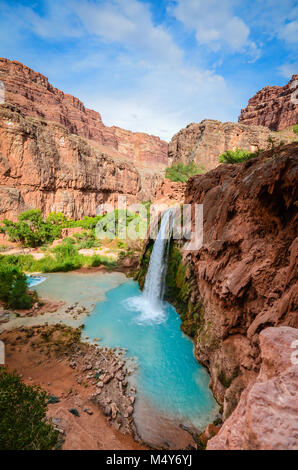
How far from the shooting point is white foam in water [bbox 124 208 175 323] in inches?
368

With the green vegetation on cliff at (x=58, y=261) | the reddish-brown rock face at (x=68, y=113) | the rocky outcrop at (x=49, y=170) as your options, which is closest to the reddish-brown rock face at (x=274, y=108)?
the rocky outcrop at (x=49, y=170)

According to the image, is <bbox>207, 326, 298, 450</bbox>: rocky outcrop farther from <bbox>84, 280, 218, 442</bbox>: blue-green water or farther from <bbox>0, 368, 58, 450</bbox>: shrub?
<bbox>84, 280, 218, 442</bbox>: blue-green water

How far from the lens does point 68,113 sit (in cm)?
5603

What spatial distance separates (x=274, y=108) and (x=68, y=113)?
51.9 metres

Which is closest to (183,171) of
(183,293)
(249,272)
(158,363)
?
(183,293)

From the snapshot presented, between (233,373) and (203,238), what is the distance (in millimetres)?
4099

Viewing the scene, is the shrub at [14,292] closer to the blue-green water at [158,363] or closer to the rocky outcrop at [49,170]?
the blue-green water at [158,363]

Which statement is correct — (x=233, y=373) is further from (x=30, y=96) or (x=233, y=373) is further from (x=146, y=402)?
(x=30, y=96)

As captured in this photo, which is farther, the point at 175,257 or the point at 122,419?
the point at 175,257

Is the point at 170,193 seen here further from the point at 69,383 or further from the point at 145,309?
the point at 69,383

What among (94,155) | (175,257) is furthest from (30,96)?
(175,257)

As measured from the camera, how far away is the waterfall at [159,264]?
33.6ft

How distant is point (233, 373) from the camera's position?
4.06 metres

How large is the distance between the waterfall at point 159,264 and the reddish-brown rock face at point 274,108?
130 ft
